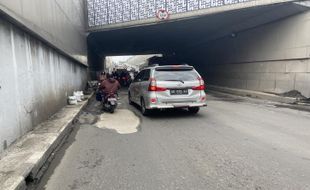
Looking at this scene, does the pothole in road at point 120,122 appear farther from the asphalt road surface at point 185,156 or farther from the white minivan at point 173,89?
the white minivan at point 173,89

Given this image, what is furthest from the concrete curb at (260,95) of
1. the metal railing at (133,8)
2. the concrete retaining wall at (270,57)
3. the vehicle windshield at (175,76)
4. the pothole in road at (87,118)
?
the pothole in road at (87,118)

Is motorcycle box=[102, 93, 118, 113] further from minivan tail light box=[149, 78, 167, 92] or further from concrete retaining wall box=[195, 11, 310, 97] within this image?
concrete retaining wall box=[195, 11, 310, 97]

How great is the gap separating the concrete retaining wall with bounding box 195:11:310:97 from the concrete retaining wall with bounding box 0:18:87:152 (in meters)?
11.3

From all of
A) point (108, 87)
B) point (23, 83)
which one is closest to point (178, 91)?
point (108, 87)

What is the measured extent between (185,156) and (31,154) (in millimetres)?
2824

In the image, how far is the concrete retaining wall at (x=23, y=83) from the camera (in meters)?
5.46

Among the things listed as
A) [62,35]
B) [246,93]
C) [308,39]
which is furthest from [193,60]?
[62,35]

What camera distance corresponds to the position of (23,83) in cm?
657

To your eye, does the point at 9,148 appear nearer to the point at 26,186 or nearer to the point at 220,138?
the point at 26,186

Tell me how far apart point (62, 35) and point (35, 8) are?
14.4ft

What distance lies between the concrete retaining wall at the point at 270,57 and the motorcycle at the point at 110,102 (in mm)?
8965

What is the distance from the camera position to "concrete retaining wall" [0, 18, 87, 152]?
17.9 ft

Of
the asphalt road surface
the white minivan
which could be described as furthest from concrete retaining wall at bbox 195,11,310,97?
the white minivan

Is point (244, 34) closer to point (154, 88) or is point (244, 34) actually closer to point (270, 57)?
point (270, 57)
